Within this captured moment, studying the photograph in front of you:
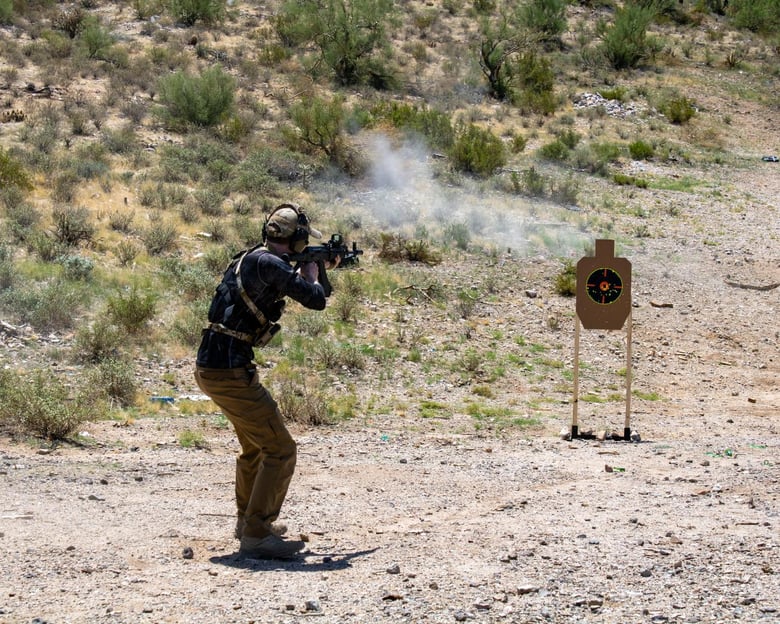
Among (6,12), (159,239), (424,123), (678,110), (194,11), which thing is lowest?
(159,239)

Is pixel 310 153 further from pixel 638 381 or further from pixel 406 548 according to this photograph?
pixel 406 548

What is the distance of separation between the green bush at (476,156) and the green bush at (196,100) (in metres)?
5.24

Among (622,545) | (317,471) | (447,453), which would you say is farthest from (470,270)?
(622,545)

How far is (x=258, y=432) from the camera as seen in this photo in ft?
19.7

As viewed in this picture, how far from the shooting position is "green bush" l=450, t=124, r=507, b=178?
22.0 m

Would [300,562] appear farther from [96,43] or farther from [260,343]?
[96,43]

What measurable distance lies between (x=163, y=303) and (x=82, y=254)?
210 centimetres

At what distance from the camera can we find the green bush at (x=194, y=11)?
106 feet

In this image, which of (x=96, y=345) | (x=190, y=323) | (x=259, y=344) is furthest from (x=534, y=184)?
(x=259, y=344)

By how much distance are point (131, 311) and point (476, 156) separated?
11057 millimetres

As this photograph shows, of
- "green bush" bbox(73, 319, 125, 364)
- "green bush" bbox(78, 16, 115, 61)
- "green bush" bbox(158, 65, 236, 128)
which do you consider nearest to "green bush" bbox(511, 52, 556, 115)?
"green bush" bbox(158, 65, 236, 128)

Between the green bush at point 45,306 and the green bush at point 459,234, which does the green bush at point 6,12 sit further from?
the green bush at point 45,306

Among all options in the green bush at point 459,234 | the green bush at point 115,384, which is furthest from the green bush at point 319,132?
the green bush at point 115,384

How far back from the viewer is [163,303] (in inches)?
533
